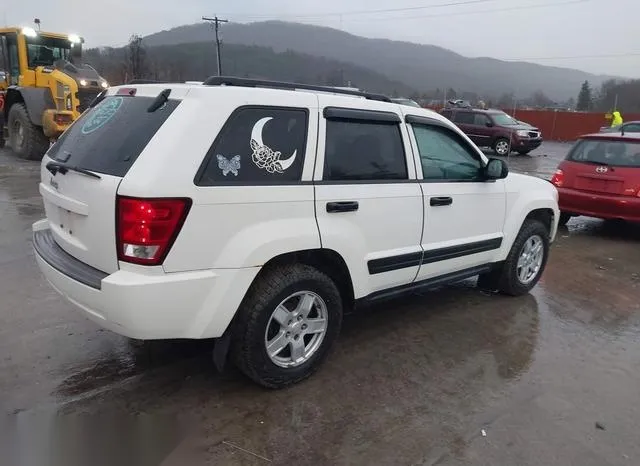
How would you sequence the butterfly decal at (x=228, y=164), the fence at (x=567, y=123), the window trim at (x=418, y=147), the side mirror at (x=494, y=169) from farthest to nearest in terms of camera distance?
the fence at (x=567, y=123), the side mirror at (x=494, y=169), the window trim at (x=418, y=147), the butterfly decal at (x=228, y=164)

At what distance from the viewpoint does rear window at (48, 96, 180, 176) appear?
9.85 ft

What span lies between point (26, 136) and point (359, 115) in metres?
12.7

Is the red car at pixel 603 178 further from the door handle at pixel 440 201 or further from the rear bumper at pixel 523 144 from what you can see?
the rear bumper at pixel 523 144

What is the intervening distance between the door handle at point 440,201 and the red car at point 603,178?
4.73 metres

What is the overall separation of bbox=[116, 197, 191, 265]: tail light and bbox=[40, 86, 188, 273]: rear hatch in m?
0.10

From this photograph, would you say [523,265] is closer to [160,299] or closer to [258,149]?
[258,149]

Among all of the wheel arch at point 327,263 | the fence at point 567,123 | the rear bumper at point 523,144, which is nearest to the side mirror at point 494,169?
the wheel arch at point 327,263

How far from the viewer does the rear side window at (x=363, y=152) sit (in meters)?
3.55

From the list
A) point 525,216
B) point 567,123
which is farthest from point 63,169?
point 567,123

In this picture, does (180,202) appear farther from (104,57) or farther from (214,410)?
(104,57)

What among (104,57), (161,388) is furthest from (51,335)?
(104,57)

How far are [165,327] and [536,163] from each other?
1904 centimetres

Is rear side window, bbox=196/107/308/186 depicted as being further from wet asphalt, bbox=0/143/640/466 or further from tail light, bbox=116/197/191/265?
wet asphalt, bbox=0/143/640/466

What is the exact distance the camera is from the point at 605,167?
312 inches
